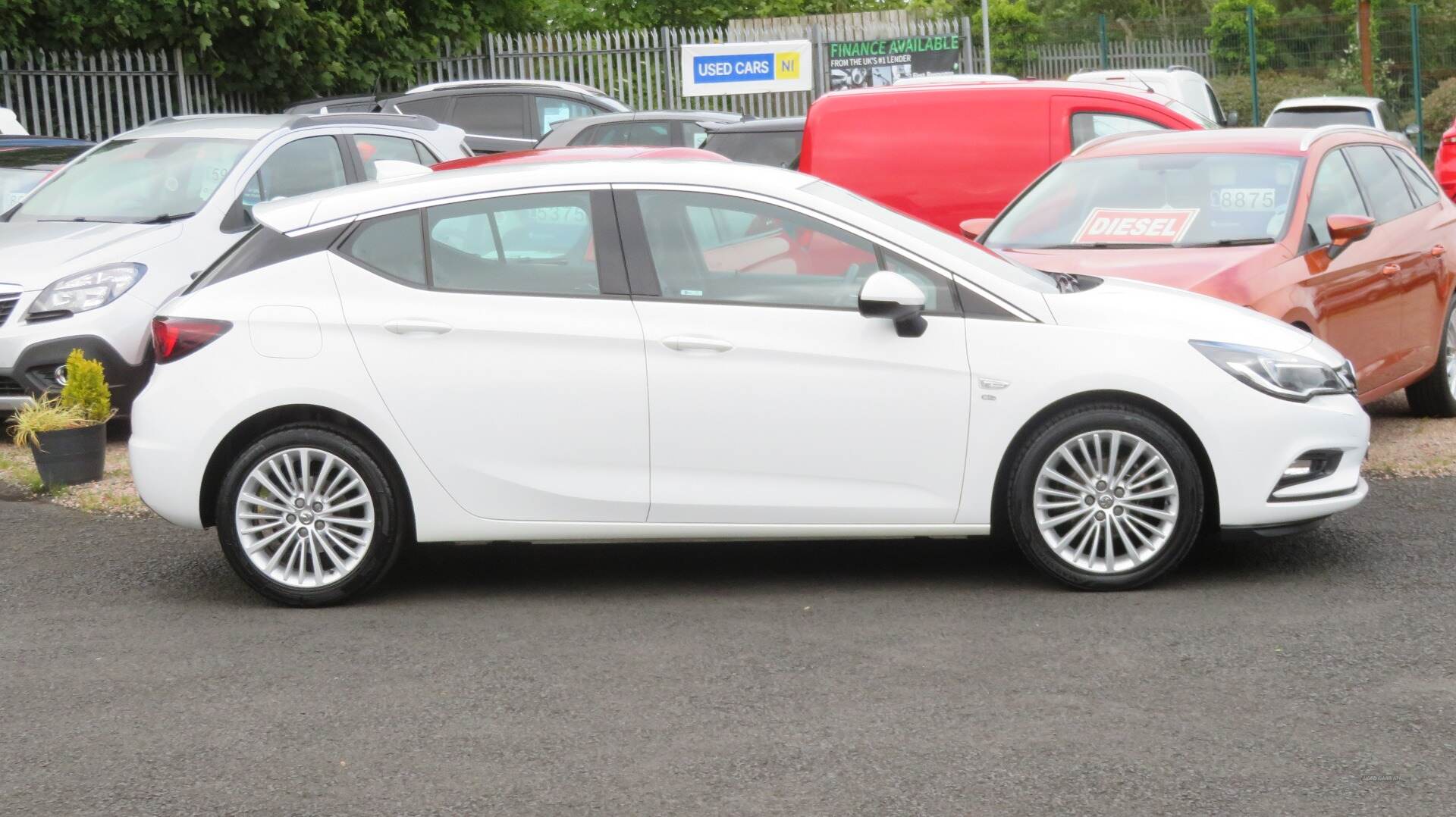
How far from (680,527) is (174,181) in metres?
5.83

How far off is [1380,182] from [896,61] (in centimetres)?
1759

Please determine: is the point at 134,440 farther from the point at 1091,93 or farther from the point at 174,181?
the point at 1091,93

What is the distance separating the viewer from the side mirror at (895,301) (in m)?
5.93

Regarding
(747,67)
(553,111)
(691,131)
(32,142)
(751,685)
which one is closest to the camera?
(751,685)

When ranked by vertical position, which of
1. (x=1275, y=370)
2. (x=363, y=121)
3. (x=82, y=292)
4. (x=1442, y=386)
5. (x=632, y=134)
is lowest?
(x=1442, y=386)

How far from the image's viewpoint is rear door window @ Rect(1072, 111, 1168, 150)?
11.2 metres

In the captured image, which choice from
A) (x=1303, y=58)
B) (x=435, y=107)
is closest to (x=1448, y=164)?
(x=1303, y=58)

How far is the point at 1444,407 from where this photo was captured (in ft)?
32.4

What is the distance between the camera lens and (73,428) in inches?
346

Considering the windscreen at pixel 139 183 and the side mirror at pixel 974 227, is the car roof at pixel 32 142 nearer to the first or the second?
the windscreen at pixel 139 183

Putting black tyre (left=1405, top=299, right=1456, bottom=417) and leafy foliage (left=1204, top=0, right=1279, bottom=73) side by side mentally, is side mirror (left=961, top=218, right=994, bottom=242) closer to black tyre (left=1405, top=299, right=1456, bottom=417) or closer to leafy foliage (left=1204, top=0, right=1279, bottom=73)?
black tyre (left=1405, top=299, right=1456, bottom=417)

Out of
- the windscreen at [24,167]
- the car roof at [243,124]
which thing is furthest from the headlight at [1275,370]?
the windscreen at [24,167]

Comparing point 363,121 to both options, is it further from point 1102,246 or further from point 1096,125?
point 1102,246

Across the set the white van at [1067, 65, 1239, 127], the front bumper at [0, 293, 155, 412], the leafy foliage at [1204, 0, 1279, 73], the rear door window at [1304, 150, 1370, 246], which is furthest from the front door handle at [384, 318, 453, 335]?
the leafy foliage at [1204, 0, 1279, 73]
